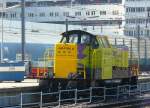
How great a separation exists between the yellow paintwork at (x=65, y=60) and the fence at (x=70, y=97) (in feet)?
3.73

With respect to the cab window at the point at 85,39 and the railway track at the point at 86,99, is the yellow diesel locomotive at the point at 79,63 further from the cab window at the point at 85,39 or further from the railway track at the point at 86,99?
the railway track at the point at 86,99

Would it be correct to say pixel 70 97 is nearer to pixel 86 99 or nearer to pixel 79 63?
pixel 86 99

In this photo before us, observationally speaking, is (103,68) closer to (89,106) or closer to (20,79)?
(89,106)

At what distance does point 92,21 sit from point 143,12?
1453 cm

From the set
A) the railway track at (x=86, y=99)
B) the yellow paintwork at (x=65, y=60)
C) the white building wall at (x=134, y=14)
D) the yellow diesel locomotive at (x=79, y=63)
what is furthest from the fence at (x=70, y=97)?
the white building wall at (x=134, y=14)

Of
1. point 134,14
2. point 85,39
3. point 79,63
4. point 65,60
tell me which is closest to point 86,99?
point 79,63

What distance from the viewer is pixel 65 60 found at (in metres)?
24.5

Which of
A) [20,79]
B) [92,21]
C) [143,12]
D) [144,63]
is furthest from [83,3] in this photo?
[20,79]

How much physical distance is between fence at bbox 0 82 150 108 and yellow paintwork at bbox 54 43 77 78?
114 centimetres

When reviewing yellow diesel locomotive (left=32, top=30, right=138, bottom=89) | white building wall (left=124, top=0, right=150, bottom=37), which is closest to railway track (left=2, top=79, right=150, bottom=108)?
yellow diesel locomotive (left=32, top=30, right=138, bottom=89)

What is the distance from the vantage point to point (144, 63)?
155ft

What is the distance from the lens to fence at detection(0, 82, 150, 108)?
68.6ft

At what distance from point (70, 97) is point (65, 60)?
213 cm

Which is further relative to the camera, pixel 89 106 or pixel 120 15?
pixel 120 15
